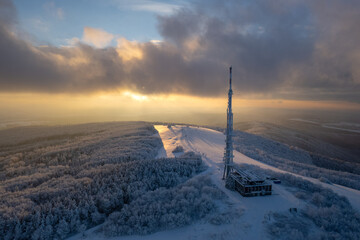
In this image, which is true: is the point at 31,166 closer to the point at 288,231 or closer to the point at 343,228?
the point at 288,231

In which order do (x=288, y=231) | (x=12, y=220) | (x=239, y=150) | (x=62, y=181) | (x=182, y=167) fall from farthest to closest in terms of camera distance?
(x=239, y=150) < (x=182, y=167) < (x=62, y=181) < (x=12, y=220) < (x=288, y=231)

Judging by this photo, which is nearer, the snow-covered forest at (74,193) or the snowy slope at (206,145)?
the snow-covered forest at (74,193)

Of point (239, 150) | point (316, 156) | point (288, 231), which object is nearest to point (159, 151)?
point (239, 150)

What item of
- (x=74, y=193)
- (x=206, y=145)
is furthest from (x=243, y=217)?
(x=206, y=145)

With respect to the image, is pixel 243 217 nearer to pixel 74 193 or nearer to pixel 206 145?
pixel 74 193

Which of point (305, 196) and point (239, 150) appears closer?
point (305, 196)

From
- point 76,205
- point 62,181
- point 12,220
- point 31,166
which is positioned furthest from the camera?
point 31,166

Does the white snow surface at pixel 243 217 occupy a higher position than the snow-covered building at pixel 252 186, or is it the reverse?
the snow-covered building at pixel 252 186

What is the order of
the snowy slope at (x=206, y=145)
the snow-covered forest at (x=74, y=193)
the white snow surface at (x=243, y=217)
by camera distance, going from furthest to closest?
the snowy slope at (x=206, y=145) → the snow-covered forest at (x=74, y=193) → the white snow surface at (x=243, y=217)

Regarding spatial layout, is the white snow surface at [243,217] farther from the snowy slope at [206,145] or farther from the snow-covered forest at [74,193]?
the snowy slope at [206,145]

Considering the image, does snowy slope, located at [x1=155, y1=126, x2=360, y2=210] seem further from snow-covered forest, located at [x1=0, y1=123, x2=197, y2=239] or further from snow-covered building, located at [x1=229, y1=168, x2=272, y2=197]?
snow-covered forest, located at [x1=0, y1=123, x2=197, y2=239]

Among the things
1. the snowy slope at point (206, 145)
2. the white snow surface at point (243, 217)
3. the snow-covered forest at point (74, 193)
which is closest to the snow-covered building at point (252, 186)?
the white snow surface at point (243, 217)
